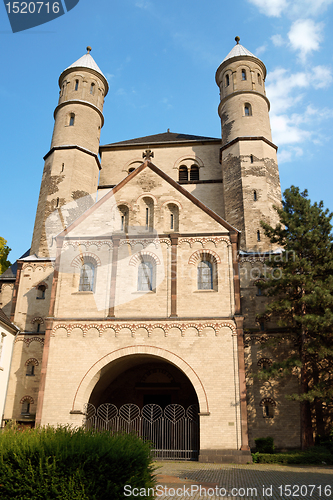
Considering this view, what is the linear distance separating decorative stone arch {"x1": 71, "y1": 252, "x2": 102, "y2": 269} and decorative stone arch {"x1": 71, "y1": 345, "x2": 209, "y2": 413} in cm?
461

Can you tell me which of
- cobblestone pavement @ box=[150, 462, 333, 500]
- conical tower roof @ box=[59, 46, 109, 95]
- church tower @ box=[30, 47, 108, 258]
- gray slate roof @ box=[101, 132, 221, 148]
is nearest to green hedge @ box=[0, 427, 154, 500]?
cobblestone pavement @ box=[150, 462, 333, 500]

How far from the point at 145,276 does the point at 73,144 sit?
40.2 ft

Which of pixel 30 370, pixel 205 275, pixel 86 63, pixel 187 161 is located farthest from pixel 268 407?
pixel 86 63

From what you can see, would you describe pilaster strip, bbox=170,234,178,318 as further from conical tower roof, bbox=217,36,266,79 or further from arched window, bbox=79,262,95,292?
conical tower roof, bbox=217,36,266,79

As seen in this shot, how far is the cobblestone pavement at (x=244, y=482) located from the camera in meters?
10.1

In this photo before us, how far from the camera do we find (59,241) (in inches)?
815

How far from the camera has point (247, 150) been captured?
2633 centimetres

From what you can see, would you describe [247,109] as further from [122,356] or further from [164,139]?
[122,356]

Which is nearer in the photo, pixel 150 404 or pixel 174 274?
pixel 150 404

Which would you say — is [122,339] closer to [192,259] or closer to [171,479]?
[192,259]

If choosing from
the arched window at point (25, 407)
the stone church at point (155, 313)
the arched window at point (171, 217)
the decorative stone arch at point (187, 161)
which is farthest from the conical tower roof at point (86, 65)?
the arched window at point (25, 407)

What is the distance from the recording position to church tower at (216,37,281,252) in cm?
2411

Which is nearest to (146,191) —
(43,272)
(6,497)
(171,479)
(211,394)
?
(43,272)

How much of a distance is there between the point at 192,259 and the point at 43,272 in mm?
8599
